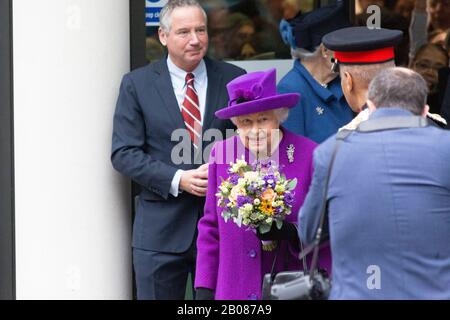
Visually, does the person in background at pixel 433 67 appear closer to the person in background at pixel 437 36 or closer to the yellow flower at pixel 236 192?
the person in background at pixel 437 36

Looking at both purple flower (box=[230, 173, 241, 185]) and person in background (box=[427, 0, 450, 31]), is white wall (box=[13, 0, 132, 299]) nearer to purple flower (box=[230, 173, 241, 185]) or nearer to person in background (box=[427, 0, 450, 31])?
purple flower (box=[230, 173, 241, 185])

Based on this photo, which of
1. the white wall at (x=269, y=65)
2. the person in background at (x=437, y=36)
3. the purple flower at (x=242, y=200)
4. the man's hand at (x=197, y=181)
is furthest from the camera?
the person in background at (x=437, y=36)

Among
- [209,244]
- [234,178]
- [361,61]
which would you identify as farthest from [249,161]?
[361,61]

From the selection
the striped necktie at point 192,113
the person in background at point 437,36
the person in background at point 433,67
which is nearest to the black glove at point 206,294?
the striped necktie at point 192,113

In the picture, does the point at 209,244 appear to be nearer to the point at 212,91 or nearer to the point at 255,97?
the point at 255,97

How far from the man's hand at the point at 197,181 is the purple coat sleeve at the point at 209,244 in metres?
0.49

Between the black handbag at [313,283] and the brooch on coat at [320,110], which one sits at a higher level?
the brooch on coat at [320,110]

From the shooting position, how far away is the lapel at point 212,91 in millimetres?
6348

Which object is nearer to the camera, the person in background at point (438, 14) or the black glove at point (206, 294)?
the black glove at point (206, 294)

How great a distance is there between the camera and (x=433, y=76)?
7.84 meters

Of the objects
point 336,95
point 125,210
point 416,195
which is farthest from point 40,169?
point 416,195

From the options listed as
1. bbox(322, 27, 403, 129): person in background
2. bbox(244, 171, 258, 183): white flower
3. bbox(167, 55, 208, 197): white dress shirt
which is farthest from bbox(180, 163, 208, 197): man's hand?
bbox(322, 27, 403, 129): person in background

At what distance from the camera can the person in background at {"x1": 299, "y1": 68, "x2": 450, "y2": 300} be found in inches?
176

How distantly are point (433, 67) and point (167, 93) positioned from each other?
7.36 ft
